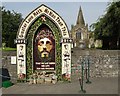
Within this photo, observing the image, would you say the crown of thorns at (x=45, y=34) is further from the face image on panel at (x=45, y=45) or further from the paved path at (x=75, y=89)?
the paved path at (x=75, y=89)

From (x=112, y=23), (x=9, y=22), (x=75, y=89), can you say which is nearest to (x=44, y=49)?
(x=75, y=89)

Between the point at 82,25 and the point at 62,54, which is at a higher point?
the point at 82,25

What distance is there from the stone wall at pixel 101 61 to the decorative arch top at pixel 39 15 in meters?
1.96

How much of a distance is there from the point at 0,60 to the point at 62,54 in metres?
4.47

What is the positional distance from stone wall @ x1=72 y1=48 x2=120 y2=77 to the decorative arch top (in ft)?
6.42

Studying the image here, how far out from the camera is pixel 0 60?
1983cm

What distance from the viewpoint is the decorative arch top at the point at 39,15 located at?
1915 cm

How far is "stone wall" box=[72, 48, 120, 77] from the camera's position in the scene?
20016mm

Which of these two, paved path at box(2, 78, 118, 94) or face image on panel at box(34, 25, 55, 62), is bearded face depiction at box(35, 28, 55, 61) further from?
paved path at box(2, 78, 118, 94)

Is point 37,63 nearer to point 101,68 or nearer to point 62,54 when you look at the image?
point 62,54

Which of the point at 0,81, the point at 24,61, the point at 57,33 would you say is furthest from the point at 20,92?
the point at 57,33

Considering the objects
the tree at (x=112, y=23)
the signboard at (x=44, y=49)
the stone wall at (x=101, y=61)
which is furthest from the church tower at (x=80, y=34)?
the signboard at (x=44, y=49)

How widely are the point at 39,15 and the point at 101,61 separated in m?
5.57

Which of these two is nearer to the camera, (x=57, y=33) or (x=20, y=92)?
(x=20, y=92)
